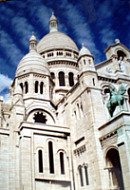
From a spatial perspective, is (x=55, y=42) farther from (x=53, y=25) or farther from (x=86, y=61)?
(x=86, y=61)

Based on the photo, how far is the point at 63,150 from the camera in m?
28.5

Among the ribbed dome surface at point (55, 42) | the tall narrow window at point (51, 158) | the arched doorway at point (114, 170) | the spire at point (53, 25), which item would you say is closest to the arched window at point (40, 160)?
the tall narrow window at point (51, 158)

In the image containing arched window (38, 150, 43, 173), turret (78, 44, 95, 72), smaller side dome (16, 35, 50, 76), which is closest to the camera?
arched window (38, 150, 43, 173)

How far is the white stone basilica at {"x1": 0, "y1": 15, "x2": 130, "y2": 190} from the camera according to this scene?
23578mm

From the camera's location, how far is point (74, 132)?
29.0 metres

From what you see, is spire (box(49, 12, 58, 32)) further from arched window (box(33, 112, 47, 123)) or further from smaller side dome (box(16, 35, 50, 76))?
arched window (box(33, 112, 47, 123))

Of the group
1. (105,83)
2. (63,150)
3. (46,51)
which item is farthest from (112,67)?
(46,51)

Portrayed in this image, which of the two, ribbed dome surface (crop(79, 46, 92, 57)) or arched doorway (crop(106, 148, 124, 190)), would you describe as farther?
ribbed dome surface (crop(79, 46, 92, 57))

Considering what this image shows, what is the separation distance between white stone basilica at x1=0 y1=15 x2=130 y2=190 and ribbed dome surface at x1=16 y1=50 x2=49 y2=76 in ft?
0.62

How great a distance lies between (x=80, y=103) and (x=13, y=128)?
7.03 meters

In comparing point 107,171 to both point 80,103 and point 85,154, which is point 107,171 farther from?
Answer: point 80,103

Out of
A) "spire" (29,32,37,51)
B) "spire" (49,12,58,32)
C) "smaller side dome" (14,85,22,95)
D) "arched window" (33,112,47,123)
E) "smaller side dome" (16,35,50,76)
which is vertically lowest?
"arched window" (33,112,47,123)

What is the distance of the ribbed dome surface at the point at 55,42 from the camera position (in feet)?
150

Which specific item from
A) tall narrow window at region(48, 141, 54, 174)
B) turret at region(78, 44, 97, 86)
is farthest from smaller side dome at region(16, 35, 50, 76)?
tall narrow window at region(48, 141, 54, 174)
